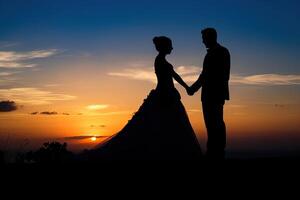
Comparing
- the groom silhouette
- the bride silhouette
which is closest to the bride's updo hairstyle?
the bride silhouette

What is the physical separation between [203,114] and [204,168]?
126 cm

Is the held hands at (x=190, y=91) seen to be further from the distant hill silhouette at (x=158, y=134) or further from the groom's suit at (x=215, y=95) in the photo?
the groom's suit at (x=215, y=95)

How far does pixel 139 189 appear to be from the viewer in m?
6.66

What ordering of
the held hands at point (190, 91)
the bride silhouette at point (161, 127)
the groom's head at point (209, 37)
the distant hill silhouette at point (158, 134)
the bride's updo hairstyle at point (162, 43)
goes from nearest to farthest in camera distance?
the groom's head at point (209, 37) < the held hands at point (190, 91) < the bride's updo hairstyle at point (162, 43) < the bride silhouette at point (161, 127) < the distant hill silhouette at point (158, 134)

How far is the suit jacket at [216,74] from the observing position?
888cm

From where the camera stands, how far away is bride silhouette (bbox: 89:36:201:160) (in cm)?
1100

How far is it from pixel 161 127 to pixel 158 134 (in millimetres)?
231

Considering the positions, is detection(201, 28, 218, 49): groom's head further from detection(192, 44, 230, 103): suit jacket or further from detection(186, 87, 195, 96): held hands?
detection(186, 87, 195, 96): held hands

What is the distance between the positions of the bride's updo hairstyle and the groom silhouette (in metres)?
1.93

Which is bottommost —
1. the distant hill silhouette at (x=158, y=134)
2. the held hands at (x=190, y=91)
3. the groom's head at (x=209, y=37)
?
the distant hill silhouette at (x=158, y=134)

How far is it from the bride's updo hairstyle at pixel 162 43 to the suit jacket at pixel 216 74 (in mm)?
2008

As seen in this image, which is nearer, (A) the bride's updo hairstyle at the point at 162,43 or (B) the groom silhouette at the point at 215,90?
(B) the groom silhouette at the point at 215,90

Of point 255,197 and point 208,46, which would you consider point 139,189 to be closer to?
point 255,197

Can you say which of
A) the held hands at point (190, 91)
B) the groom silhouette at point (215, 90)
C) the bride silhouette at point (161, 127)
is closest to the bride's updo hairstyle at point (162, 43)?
the bride silhouette at point (161, 127)
